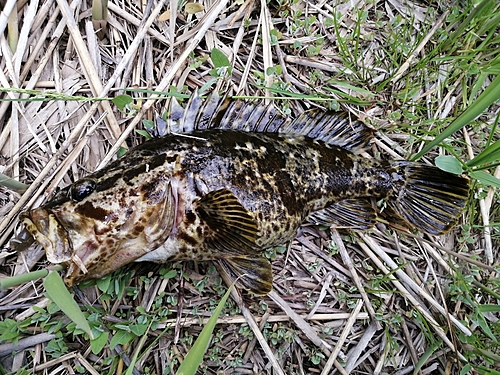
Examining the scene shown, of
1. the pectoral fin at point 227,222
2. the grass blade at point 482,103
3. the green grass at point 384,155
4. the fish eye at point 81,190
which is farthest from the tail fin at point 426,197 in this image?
the fish eye at point 81,190

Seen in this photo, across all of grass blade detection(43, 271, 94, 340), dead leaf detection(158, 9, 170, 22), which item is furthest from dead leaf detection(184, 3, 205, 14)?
grass blade detection(43, 271, 94, 340)

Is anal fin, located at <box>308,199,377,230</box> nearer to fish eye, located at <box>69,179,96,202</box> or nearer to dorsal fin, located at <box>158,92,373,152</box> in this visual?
dorsal fin, located at <box>158,92,373,152</box>

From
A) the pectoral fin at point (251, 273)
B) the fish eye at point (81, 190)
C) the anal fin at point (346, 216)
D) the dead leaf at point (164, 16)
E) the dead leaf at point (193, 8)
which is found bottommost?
the pectoral fin at point (251, 273)

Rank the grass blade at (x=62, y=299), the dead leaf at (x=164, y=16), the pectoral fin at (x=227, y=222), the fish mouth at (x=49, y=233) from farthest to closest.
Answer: the dead leaf at (x=164, y=16) → the pectoral fin at (x=227, y=222) → the fish mouth at (x=49, y=233) → the grass blade at (x=62, y=299)

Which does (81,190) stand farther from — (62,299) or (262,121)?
(262,121)

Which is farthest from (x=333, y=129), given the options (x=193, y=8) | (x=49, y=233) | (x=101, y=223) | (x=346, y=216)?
(x=49, y=233)

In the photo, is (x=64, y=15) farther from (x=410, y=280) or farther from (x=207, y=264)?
(x=410, y=280)

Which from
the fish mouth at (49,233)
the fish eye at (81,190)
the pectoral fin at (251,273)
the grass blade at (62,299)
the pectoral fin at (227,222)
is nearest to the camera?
the grass blade at (62,299)

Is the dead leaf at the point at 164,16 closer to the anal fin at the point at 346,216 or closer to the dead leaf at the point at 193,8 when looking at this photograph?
the dead leaf at the point at 193,8
